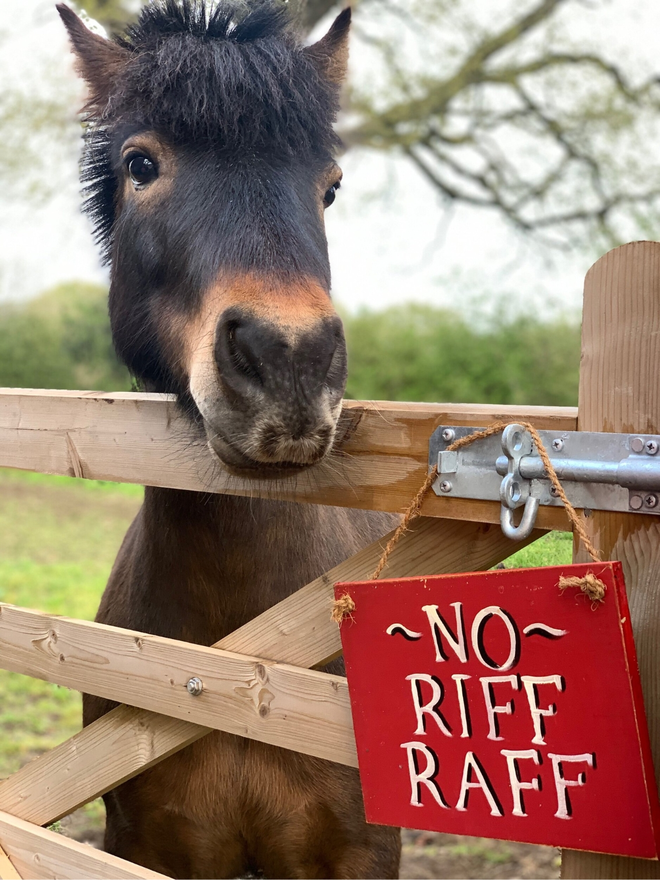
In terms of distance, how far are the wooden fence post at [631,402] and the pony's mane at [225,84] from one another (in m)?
1.02

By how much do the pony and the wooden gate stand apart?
14cm

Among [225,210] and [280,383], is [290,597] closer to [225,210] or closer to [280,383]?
[280,383]

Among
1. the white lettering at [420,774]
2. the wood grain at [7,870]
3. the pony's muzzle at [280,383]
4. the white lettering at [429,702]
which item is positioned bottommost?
the wood grain at [7,870]

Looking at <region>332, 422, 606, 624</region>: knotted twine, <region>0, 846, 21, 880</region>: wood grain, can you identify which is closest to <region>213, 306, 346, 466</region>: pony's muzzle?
<region>332, 422, 606, 624</region>: knotted twine

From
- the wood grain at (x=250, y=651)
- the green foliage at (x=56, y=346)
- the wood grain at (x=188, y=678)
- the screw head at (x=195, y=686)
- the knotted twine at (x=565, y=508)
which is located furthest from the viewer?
the green foliage at (x=56, y=346)

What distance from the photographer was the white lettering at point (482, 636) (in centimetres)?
123

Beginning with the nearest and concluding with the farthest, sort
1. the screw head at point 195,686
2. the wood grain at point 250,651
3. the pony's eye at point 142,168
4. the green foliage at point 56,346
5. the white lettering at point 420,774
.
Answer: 1. the white lettering at point 420,774
2. the wood grain at point 250,651
3. the screw head at point 195,686
4. the pony's eye at point 142,168
5. the green foliage at point 56,346

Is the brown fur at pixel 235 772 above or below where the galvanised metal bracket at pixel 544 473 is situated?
below

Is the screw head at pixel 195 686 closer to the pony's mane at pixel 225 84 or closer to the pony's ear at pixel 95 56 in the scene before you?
the pony's mane at pixel 225 84

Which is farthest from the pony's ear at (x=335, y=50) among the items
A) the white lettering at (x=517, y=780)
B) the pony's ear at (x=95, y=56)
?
the white lettering at (x=517, y=780)

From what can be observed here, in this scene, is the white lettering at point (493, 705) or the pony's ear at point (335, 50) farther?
the pony's ear at point (335, 50)

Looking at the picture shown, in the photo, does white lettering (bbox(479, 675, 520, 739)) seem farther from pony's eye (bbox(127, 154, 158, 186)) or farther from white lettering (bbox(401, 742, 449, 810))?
pony's eye (bbox(127, 154, 158, 186))

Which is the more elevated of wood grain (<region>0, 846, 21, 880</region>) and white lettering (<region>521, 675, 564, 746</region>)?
white lettering (<region>521, 675, 564, 746</region>)

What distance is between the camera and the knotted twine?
1126mm
